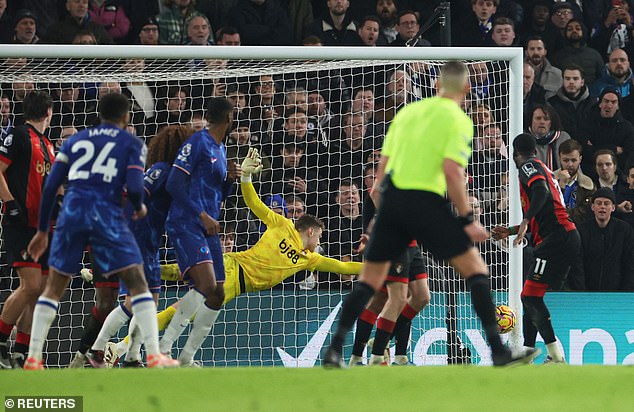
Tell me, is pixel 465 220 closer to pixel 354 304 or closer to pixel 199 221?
pixel 354 304

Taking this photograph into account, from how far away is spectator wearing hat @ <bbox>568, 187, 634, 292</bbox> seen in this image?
39.3 feet

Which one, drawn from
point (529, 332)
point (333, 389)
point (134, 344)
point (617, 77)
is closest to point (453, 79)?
point (333, 389)

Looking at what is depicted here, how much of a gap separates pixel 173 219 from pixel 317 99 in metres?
3.73

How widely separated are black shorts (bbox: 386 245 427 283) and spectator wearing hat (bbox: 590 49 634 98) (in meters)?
5.20

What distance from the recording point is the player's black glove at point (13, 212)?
28.9 ft

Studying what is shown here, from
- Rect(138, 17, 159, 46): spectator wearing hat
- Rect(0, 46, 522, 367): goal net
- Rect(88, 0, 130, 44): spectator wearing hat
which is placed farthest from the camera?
Rect(88, 0, 130, 44): spectator wearing hat

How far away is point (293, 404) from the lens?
5.70m

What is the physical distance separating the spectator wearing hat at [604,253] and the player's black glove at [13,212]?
617cm

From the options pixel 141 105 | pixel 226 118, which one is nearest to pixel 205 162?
pixel 226 118

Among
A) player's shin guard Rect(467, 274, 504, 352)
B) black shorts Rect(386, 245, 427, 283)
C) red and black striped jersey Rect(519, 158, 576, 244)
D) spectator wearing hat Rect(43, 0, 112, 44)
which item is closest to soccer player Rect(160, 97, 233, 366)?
black shorts Rect(386, 245, 427, 283)

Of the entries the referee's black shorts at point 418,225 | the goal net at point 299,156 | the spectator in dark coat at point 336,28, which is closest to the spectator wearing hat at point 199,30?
the goal net at point 299,156

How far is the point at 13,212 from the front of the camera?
29.2 ft

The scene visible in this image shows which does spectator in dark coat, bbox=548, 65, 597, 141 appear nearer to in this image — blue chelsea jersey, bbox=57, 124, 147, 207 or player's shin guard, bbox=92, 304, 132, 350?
player's shin guard, bbox=92, 304, 132, 350

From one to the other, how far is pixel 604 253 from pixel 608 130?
212 cm
